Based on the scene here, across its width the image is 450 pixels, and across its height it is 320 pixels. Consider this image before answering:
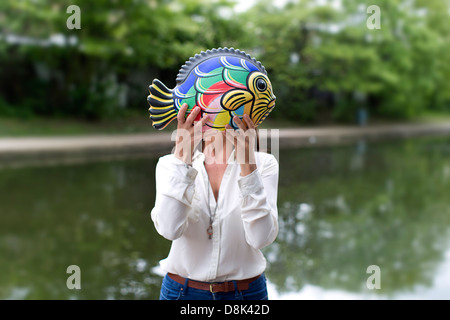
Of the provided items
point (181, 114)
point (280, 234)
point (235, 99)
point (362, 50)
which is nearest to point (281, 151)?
point (280, 234)

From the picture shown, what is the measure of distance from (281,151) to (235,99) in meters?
8.22

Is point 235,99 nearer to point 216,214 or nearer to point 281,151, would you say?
point 216,214

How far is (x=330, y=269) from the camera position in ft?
16.4

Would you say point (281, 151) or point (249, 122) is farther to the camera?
point (281, 151)

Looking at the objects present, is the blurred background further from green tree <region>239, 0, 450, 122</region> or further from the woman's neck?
the woman's neck

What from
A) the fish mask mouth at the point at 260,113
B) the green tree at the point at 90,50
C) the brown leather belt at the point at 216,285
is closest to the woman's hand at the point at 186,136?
the fish mask mouth at the point at 260,113

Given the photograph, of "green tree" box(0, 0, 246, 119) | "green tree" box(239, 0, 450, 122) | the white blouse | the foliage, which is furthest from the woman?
"green tree" box(239, 0, 450, 122)

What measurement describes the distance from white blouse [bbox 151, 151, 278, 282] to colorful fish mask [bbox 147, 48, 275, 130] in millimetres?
205

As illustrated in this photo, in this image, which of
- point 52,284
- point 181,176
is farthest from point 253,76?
point 52,284

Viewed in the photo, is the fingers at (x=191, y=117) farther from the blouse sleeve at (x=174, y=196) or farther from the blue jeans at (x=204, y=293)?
the blue jeans at (x=204, y=293)

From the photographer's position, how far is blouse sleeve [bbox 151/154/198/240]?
6.07 feet

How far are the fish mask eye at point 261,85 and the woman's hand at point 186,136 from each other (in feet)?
0.98

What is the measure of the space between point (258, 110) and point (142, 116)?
14039mm

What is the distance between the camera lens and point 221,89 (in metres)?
1.98
